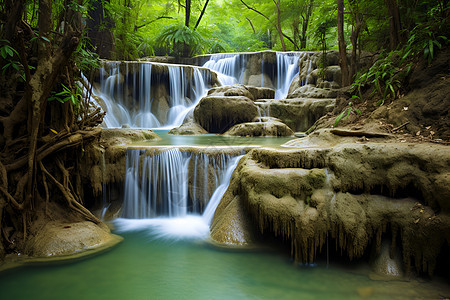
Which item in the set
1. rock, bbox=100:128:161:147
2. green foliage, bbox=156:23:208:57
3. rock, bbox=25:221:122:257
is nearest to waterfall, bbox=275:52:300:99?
green foliage, bbox=156:23:208:57

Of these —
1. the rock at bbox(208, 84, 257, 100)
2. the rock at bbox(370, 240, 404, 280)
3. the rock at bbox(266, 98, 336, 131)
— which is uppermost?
the rock at bbox(208, 84, 257, 100)

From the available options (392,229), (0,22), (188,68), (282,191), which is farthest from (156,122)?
(392,229)

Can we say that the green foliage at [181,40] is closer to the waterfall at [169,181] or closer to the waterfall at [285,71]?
the waterfall at [285,71]

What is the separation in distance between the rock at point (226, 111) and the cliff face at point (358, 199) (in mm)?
5679

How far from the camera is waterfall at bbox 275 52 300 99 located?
1418cm

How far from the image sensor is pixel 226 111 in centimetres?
940

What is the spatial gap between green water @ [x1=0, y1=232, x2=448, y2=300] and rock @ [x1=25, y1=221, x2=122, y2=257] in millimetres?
253

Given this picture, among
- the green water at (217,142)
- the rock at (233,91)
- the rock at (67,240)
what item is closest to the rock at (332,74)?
the rock at (233,91)

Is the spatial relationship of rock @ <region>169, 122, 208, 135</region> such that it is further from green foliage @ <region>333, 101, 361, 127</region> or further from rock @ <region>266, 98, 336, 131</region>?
green foliage @ <region>333, 101, 361, 127</region>

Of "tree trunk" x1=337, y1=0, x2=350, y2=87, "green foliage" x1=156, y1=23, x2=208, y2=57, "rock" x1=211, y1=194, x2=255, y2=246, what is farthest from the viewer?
"green foliage" x1=156, y1=23, x2=208, y2=57

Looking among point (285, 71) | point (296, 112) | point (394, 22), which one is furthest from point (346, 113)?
point (285, 71)

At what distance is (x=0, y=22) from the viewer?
11.3ft

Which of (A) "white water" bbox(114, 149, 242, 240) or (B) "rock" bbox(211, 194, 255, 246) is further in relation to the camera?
(A) "white water" bbox(114, 149, 242, 240)

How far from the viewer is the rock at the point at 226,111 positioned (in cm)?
934
